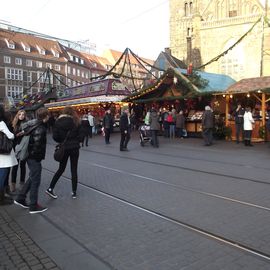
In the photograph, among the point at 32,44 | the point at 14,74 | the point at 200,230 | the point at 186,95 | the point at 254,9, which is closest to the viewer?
the point at 200,230

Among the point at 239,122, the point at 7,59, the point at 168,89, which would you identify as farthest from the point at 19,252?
the point at 7,59

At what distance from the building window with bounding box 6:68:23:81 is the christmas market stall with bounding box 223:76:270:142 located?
199 ft

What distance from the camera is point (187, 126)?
23.0 meters

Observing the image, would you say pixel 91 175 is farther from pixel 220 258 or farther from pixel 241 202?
pixel 220 258

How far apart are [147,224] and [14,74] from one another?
73.7m

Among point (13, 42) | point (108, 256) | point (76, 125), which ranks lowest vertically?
point (108, 256)

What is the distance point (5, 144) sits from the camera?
264 inches

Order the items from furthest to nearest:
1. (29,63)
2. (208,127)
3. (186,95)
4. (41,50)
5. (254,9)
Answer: (41,50) → (29,63) → (254,9) → (186,95) → (208,127)

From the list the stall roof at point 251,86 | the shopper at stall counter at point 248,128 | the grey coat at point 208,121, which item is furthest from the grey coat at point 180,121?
the shopper at stall counter at point 248,128

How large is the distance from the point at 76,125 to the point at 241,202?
3321mm

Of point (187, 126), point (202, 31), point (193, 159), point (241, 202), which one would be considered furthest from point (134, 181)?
point (202, 31)

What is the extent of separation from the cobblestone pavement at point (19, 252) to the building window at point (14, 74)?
72093mm

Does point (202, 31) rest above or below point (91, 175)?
above

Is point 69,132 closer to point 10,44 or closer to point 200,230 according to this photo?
point 200,230
